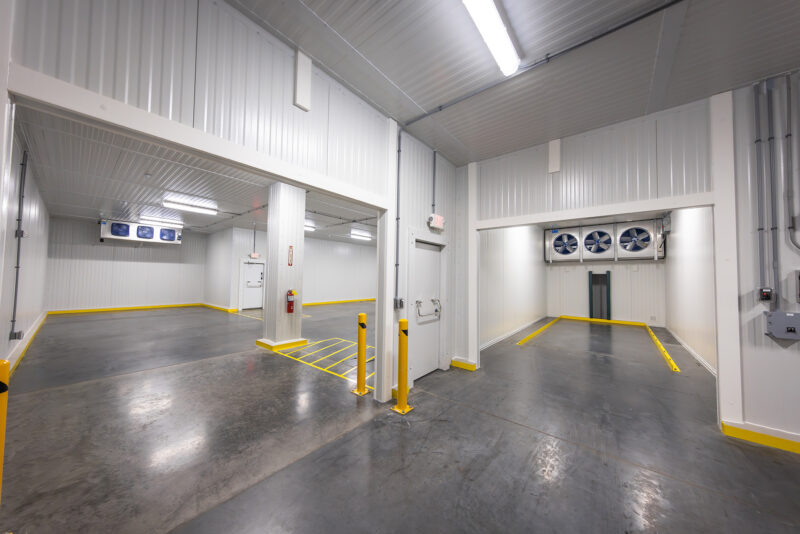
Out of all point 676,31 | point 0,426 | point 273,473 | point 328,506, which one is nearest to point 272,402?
point 273,473

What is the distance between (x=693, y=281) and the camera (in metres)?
6.02

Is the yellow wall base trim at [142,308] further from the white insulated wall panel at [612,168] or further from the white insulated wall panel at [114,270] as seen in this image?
the white insulated wall panel at [612,168]

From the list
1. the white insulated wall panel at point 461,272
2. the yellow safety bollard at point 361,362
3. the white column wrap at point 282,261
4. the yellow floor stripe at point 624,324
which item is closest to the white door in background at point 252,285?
the white column wrap at point 282,261

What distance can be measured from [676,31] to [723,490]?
3888mm

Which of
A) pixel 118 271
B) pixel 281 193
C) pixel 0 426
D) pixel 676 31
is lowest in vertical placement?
pixel 0 426

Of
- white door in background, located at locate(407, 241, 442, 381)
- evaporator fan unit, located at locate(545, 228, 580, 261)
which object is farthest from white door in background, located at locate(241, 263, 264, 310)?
evaporator fan unit, located at locate(545, 228, 580, 261)

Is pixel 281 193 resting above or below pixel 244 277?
above

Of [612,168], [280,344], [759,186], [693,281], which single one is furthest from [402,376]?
[693,281]

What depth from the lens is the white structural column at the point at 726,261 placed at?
298 centimetres

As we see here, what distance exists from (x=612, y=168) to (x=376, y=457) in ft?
14.9

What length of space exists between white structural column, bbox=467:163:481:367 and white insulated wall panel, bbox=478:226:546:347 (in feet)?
0.83

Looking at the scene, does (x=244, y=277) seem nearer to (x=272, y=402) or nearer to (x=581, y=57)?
(x=272, y=402)

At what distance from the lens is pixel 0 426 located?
4.33 feet

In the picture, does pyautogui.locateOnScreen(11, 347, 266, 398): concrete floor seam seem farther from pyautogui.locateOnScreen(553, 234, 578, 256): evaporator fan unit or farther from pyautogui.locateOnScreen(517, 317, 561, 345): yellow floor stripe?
pyautogui.locateOnScreen(553, 234, 578, 256): evaporator fan unit
